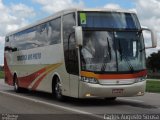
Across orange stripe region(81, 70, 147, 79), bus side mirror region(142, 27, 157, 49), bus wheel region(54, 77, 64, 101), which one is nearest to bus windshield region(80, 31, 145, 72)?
orange stripe region(81, 70, 147, 79)

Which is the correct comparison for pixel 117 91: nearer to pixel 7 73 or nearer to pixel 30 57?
pixel 30 57

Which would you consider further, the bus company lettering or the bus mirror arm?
the bus company lettering

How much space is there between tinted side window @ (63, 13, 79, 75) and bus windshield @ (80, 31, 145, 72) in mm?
474

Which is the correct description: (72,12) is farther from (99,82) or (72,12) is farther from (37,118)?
(37,118)

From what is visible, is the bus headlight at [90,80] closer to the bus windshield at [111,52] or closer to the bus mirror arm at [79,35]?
the bus windshield at [111,52]

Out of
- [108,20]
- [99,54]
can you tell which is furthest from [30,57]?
[99,54]

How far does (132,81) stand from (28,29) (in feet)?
29.6

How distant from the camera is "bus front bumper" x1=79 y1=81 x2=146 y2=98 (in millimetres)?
15648

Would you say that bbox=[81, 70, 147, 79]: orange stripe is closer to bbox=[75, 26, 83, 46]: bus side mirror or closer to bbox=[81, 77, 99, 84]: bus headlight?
bbox=[81, 77, 99, 84]: bus headlight

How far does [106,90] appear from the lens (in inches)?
619

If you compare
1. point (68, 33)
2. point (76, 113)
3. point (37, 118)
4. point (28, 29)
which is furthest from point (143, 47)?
point (28, 29)

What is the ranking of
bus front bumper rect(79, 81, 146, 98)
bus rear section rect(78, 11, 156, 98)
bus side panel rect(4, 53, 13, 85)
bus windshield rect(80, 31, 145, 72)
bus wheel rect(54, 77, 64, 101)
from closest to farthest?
bus front bumper rect(79, 81, 146, 98)
bus rear section rect(78, 11, 156, 98)
bus windshield rect(80, 31, 145, 72)
bus wheel rect(54, 77, 64, 101)
bus side panel rect(4, 53, 13, 85)

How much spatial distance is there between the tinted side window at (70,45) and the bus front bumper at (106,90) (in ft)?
2.38

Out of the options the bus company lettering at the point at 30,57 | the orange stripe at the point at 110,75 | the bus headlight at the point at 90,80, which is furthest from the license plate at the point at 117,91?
the bus company lettering at the point at 30,57
